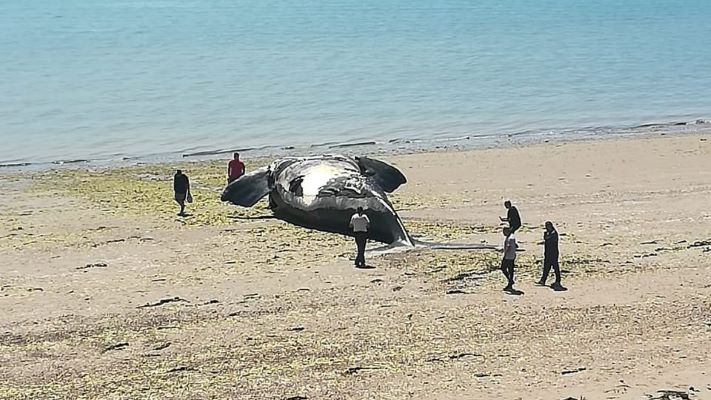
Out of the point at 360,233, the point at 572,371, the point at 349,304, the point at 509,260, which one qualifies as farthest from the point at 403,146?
the point at 572,371

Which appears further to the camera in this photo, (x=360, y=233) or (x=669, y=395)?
(x=360, y=233)

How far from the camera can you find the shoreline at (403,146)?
1532 inches

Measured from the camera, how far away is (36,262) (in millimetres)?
21266

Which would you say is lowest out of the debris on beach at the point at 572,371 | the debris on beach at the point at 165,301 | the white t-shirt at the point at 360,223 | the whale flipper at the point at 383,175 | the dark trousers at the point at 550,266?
the debris on beach at the point at 572,371

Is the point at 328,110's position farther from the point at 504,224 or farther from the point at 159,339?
the point at 159,339

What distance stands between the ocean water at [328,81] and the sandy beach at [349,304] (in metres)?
17.4

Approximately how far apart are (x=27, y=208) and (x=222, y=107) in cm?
2719

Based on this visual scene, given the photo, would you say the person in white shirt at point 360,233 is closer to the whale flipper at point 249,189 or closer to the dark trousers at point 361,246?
the dark trousers at point 361,246

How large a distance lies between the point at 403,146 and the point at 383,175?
13.9 meters

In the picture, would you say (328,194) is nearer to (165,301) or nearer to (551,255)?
(165,301)

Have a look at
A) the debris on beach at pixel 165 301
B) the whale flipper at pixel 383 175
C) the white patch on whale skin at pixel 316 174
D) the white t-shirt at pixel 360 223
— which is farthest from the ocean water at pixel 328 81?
the debris on beach at pixel 165 301

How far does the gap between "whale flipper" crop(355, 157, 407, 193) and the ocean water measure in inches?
571

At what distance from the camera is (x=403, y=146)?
4184cm

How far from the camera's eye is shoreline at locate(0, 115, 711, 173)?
38.9 m
